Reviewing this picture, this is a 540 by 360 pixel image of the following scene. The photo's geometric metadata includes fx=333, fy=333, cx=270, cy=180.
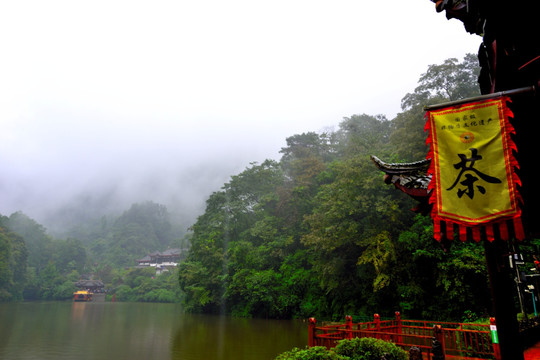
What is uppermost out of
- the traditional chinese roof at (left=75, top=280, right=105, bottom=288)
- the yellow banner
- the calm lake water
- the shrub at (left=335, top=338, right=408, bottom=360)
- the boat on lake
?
the yellow banner

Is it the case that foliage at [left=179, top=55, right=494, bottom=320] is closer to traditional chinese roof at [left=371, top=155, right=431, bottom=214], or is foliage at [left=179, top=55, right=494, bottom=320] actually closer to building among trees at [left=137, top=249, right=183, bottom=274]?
traditional chinese roof at [left=371, top=155, right=431, bottom=214]

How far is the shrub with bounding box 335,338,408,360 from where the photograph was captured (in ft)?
18.1

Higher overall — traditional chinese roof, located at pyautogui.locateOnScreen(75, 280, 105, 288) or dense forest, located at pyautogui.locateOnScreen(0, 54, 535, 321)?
dense forest, located at pyautogui.locateOnScreen(0, 54, 535, 321)

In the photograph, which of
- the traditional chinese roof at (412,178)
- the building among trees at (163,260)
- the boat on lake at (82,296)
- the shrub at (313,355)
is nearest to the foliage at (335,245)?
the shrub at (313,355)

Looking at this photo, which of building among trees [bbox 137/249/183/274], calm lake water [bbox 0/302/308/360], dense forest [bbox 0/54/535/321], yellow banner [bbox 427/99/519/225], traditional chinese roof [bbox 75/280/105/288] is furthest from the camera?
building among trees [bbox 137/249/183/274]

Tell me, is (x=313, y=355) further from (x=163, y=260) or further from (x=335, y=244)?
(x=163, y=260)

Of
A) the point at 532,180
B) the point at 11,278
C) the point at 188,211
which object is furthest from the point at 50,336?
the point at 188,211

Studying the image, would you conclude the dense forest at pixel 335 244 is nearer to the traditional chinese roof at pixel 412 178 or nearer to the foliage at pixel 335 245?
the foliage at pixel 335 245

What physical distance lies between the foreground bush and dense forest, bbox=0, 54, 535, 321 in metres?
2.65

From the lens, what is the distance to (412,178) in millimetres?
4402

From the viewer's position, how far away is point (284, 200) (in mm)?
27578

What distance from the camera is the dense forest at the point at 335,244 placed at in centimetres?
1464

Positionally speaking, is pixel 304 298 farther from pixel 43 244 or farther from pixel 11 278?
pixel 43 244

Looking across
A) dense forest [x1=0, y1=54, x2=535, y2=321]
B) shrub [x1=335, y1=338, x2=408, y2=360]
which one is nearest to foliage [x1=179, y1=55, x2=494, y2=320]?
dense forest [x1=0, y1=54, x2=535, y2=321]
